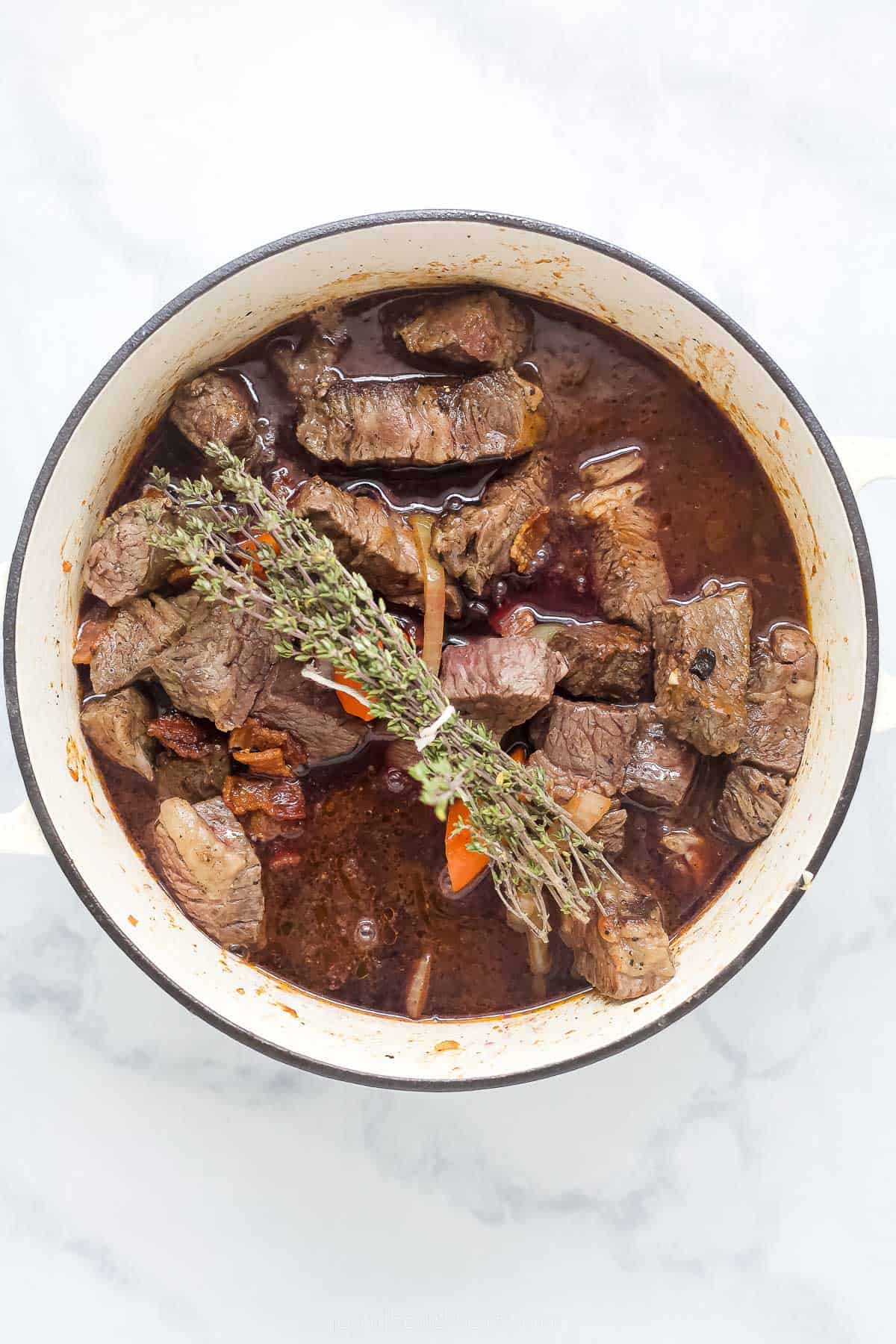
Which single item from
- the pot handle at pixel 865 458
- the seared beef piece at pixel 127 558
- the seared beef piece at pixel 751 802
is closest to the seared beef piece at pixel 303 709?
the seared beef piece at pixel 127 558

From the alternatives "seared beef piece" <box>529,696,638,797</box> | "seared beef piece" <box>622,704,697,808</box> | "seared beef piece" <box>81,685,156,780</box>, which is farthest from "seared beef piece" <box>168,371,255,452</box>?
"seared beef piece" <box>622,704,697,808</box>

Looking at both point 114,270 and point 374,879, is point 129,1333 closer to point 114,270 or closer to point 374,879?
point 374,879

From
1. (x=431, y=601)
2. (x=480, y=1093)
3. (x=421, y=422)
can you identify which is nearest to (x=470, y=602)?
(x=431, y=601)

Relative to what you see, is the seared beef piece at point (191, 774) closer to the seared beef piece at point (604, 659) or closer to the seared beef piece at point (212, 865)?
the seared beef piece at point (212, 865)

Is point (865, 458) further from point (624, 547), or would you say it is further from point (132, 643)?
point (132, 643)

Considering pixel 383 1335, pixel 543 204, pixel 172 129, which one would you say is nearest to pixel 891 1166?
pixel 383 1335

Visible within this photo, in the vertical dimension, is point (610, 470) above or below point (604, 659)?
above
